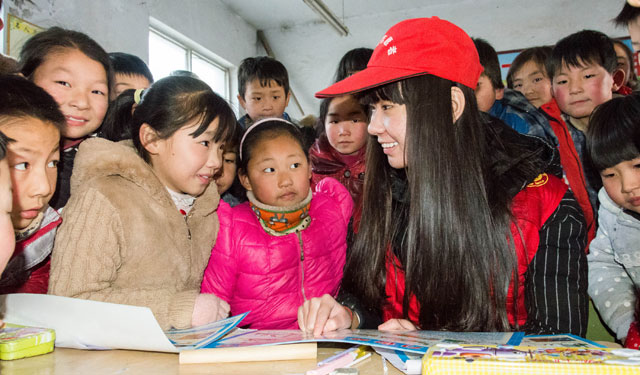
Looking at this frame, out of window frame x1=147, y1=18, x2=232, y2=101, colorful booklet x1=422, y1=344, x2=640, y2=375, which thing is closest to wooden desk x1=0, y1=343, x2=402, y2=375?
colorful booklet x1=422, y1=344, x2=640, y2=375

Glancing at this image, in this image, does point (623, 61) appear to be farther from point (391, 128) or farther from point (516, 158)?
point (391, 128)

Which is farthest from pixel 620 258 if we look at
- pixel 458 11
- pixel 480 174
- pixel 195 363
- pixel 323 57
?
pixel 323 57

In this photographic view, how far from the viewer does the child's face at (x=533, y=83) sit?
351 centimetres

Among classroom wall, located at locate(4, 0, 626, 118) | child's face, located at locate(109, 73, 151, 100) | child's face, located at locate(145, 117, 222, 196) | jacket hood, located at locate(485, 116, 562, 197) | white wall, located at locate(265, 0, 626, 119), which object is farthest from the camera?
white wall, located at locate(265, 0, 626, 119)

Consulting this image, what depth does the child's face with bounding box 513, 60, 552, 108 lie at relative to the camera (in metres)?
3.51

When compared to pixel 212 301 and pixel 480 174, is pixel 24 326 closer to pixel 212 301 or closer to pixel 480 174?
pixel 212 301

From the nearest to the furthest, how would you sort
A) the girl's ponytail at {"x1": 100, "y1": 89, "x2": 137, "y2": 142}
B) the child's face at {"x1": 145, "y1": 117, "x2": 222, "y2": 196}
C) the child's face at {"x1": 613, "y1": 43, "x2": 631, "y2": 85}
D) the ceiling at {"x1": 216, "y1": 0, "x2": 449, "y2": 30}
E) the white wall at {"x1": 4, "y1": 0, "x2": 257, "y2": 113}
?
the child's face at {"x1": 145, "y1": 117, "x2": 222, "y2": 196} < the girl's ponytail at {"x1": 100, "y1": 89, "x2": 137, "y2": 142} < the child's face at {"x1": 613, "y1": 43, "x2": 631, "y2": 85} < the white wall at {"x1": 4, "y1": 0, "x2": 257, "y2": 113} < the ceiling at {"x1": 216, "y1": 0, "x2": 449, "y2": 30}

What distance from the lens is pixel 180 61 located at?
6.81m

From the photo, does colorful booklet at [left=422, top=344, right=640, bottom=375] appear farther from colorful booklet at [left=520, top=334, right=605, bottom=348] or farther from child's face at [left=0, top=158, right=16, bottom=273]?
child's face at [left=0, top=158, right=16, bottom=273]

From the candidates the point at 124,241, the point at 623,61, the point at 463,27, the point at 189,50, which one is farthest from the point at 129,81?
the point at 463,27

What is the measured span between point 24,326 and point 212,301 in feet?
1.27

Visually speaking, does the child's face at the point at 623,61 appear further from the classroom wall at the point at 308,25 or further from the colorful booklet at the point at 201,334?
the classroom wall at the point at 308,25

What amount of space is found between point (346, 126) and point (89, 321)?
73.8 inches

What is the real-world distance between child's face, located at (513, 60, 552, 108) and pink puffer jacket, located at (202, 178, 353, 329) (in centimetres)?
236
